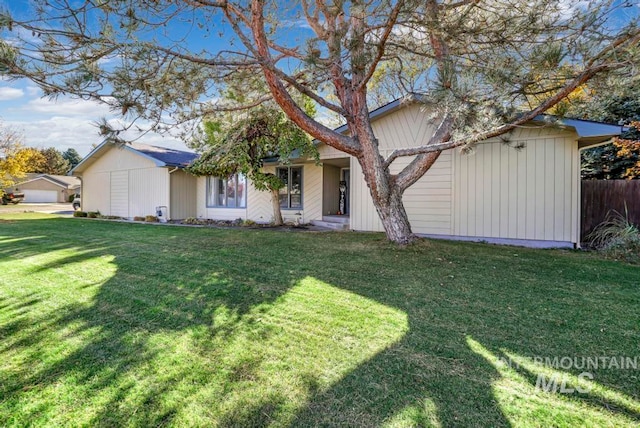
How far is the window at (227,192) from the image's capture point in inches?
495

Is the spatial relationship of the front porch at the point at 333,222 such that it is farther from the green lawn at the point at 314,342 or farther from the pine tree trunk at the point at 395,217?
the green lawn at the point at 314,342

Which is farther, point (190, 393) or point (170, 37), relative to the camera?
point (170, 37)

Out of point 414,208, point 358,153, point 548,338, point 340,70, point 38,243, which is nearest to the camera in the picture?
point 548,338

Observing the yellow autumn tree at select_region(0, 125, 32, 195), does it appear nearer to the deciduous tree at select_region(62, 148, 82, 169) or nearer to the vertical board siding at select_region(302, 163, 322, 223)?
the vertical board siding at select_region(302, 163, 322, 223)

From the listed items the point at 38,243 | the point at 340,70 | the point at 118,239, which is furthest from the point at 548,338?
the point at 38,243

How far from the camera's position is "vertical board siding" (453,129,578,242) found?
22.7ft

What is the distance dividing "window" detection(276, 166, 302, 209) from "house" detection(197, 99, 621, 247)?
59.0 inches

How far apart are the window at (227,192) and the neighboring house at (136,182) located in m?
1.08

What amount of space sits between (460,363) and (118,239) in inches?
329

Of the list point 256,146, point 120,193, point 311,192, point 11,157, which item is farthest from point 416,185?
point 11,157

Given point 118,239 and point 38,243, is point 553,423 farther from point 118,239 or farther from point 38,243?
point 38,243

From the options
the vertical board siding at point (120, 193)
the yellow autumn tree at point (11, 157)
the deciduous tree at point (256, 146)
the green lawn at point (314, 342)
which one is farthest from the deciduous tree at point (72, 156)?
the green lawn at point (314, 342)

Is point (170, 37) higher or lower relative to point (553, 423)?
higher

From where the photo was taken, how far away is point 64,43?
13.8 feet
